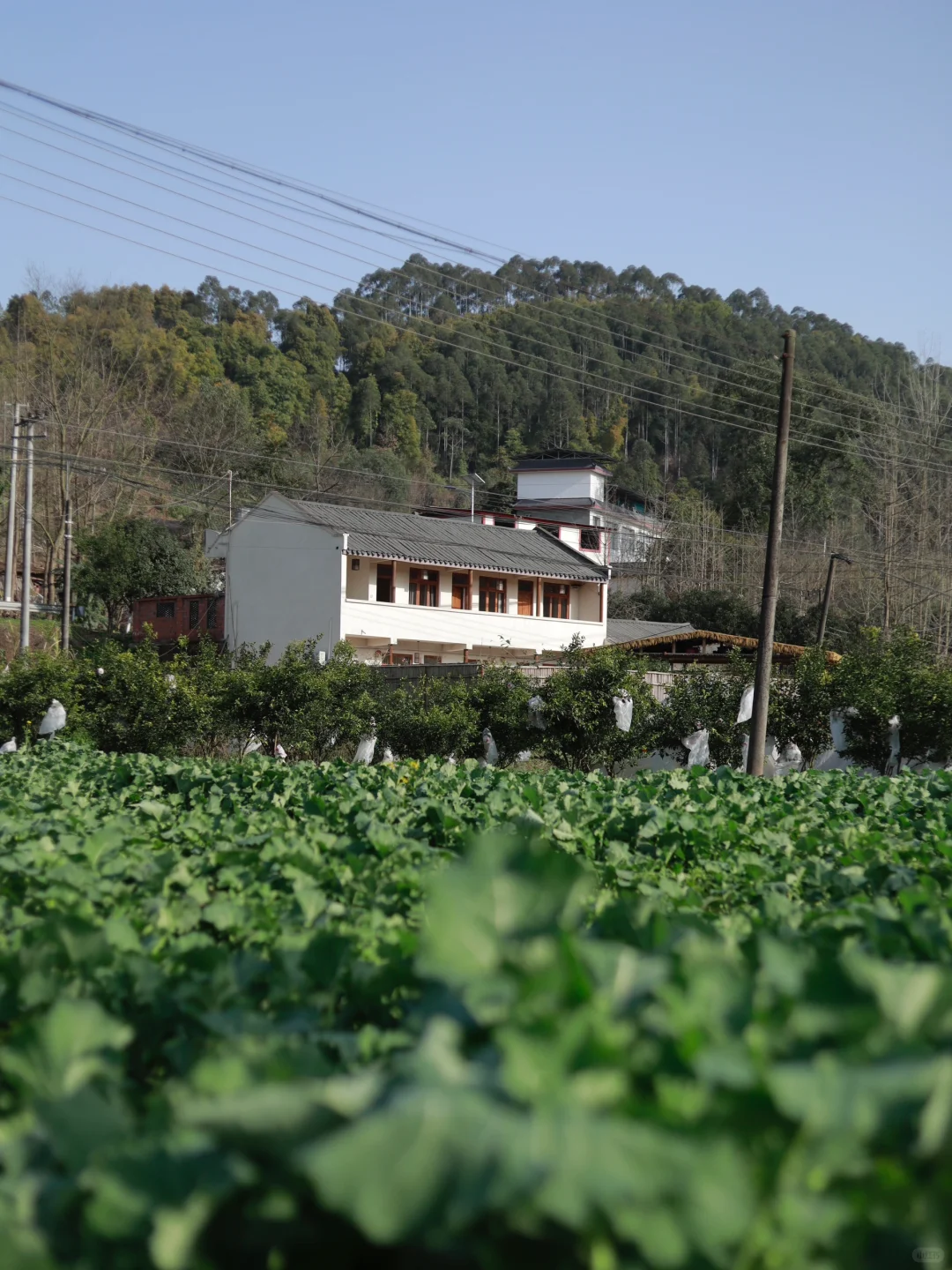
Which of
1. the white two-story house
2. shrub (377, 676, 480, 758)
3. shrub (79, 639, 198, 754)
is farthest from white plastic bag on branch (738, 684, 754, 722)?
the white two-story house

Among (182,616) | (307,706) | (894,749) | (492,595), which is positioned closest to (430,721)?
(307,706)

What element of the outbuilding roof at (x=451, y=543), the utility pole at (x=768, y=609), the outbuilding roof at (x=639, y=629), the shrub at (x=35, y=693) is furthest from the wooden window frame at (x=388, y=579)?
the utility pole at (x=768, y=609)

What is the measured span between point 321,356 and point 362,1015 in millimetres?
76962

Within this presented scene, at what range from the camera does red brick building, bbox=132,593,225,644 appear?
144 ft

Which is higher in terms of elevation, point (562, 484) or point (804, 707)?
point (562, 484)

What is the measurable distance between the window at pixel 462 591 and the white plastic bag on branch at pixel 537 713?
58.1ft

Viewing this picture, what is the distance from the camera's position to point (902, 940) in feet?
8.59

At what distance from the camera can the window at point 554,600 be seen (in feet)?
146

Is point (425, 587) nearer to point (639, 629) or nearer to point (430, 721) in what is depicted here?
point (639, 629)

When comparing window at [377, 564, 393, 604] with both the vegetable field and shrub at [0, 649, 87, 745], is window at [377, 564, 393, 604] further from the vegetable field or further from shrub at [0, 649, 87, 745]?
the vegetable field

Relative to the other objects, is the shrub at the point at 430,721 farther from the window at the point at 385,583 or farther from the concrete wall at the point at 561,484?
the concrete wall at the point at 561,484

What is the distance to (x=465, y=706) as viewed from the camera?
80.0 ft

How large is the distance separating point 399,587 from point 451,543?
9.59ft

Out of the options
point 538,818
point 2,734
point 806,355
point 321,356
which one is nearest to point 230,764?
point 538,818
